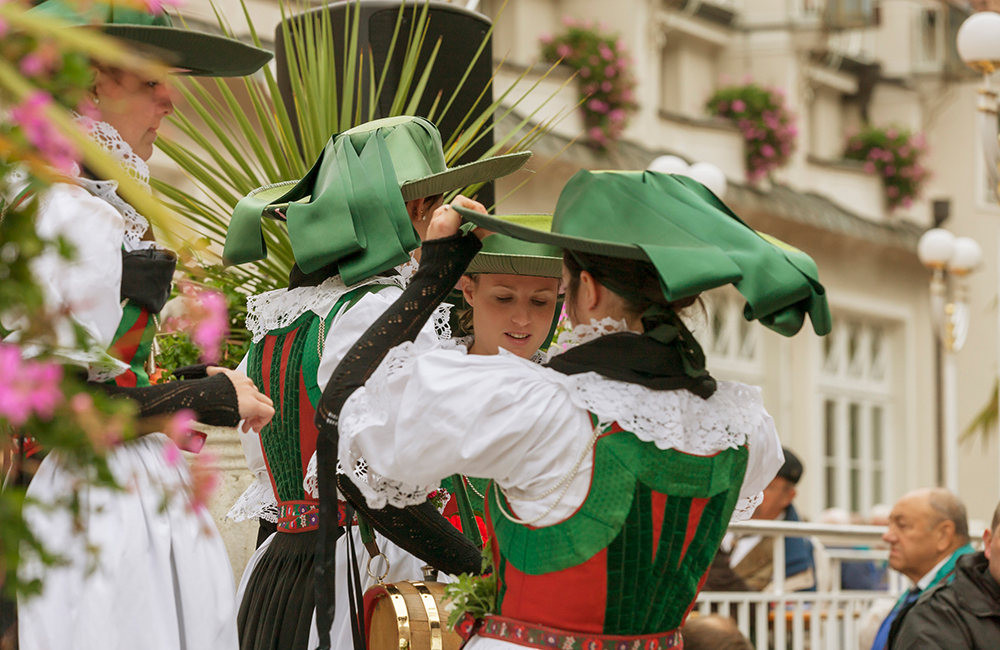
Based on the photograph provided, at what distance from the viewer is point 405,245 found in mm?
2377

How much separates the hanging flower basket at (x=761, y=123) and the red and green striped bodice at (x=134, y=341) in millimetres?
11189

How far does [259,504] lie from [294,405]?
0.36 meters

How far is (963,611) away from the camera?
3.62 meters

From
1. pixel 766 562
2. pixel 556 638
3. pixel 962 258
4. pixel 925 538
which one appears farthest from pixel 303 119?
pixel 962 258

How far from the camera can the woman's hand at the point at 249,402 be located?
77.7 inches

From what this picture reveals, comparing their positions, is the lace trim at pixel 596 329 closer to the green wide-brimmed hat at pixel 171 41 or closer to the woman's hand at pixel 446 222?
the woman's hand at pixel 446 222

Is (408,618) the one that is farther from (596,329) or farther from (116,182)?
(116,182)

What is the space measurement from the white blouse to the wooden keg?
0.37 metres

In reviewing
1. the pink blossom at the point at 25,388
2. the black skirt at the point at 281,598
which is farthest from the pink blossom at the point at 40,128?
the black skirt at the point at 281,598

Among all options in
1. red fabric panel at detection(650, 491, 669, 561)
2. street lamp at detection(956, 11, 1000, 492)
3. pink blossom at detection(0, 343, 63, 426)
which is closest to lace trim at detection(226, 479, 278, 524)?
red fabric panel at detection(650, 491, 669, 561)

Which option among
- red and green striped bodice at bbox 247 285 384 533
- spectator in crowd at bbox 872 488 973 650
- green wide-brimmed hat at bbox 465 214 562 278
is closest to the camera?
red and green striped bodice at bbox 247 285 384 533

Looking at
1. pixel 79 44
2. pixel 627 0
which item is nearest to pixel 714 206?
pixel 79 44

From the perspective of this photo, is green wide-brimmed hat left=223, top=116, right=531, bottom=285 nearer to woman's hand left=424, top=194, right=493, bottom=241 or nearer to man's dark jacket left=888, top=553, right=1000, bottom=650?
woman's hand left=424, top=194, right=493, bottom=241

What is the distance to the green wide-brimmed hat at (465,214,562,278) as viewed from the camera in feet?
8.70
